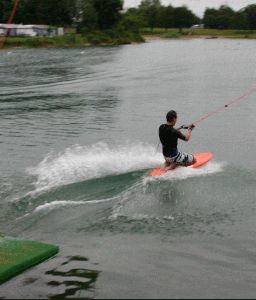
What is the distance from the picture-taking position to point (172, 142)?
16.5 m

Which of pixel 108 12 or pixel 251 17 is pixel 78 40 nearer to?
pixel 108 12

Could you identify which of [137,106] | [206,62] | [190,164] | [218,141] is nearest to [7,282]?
[190,164]

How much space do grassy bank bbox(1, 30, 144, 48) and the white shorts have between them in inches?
3624

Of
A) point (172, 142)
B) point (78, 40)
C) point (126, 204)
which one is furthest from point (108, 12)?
point (126, 204)

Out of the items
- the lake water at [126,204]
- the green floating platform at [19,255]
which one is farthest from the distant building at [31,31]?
the green floating platform at [19,255]

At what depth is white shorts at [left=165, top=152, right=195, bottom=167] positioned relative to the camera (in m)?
17.0

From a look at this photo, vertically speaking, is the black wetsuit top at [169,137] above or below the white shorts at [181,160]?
above

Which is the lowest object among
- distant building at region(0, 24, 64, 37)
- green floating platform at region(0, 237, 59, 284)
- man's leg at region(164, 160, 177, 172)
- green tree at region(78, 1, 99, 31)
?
green floating platform at region(0, 237, 59, 284)

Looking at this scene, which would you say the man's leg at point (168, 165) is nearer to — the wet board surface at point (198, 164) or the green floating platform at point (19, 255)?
the wet board surface at point (198, 164)

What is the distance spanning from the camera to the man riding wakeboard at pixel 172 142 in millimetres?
16203

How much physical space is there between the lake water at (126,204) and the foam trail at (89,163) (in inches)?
1.5

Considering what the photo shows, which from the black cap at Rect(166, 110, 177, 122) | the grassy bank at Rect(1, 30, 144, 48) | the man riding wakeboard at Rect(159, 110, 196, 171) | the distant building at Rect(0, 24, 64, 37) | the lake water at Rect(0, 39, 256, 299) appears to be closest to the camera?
the lake water at Rect(0, 39, 256, 299)

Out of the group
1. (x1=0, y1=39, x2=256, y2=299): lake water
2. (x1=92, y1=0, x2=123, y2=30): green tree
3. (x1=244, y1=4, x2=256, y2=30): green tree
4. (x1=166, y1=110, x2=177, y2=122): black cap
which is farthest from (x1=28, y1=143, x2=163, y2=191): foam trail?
(x1=244, y1=4, x2=256, y2=30): green tree

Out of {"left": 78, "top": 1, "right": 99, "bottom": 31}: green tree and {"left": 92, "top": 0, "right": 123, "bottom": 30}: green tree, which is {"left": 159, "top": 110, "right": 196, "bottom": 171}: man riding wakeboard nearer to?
{"left": 78, "top": 1, "right": 99, "bottom": 31}: green tree
